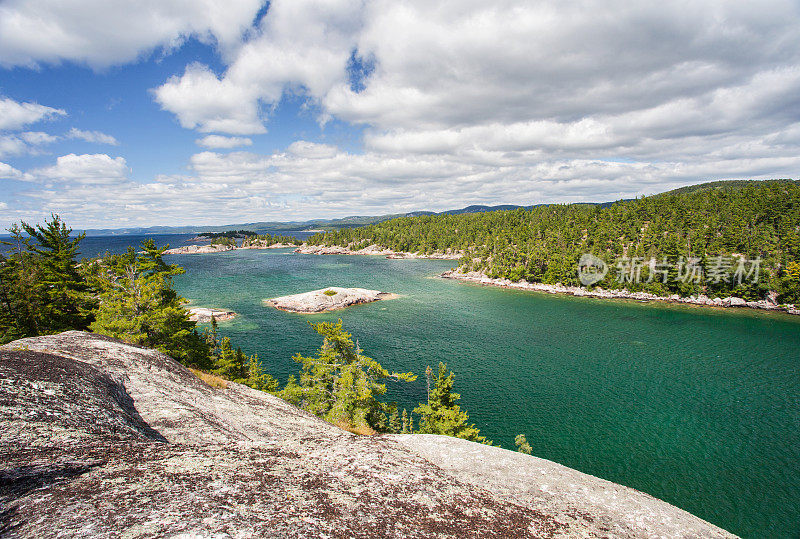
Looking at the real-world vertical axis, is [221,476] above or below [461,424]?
A: above

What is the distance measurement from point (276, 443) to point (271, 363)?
42.2 m

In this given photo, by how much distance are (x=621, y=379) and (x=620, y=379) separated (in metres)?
0.13

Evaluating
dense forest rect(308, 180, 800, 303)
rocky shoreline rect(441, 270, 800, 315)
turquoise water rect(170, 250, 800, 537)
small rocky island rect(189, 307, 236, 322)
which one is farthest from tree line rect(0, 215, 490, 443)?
dense forest rect(308, 180, 800, 303)

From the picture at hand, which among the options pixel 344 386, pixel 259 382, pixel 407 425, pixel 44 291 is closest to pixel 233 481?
pixel 344 386

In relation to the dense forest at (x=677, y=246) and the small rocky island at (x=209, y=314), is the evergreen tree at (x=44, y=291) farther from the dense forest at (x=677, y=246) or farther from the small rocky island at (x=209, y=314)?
the dense forest at (x=677, y=246)

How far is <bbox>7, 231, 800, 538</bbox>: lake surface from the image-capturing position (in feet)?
91.8

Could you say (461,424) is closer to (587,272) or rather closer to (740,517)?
(740,517)

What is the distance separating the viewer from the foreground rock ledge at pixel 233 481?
4.64 meters

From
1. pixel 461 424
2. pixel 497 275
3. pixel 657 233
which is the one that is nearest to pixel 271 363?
pixel 461 424

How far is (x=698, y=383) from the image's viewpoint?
43.7 metres

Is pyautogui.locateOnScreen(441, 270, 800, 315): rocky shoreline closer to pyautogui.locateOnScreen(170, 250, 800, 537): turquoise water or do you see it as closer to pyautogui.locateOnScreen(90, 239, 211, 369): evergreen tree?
pyautogui.locateOnScreen(170, 250, 800, 537): turquoise water

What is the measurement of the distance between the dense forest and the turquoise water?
14.3m

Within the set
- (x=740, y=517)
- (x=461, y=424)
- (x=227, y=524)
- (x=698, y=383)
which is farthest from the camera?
(x=698, y=383)

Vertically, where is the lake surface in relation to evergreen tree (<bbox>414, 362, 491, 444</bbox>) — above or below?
below
